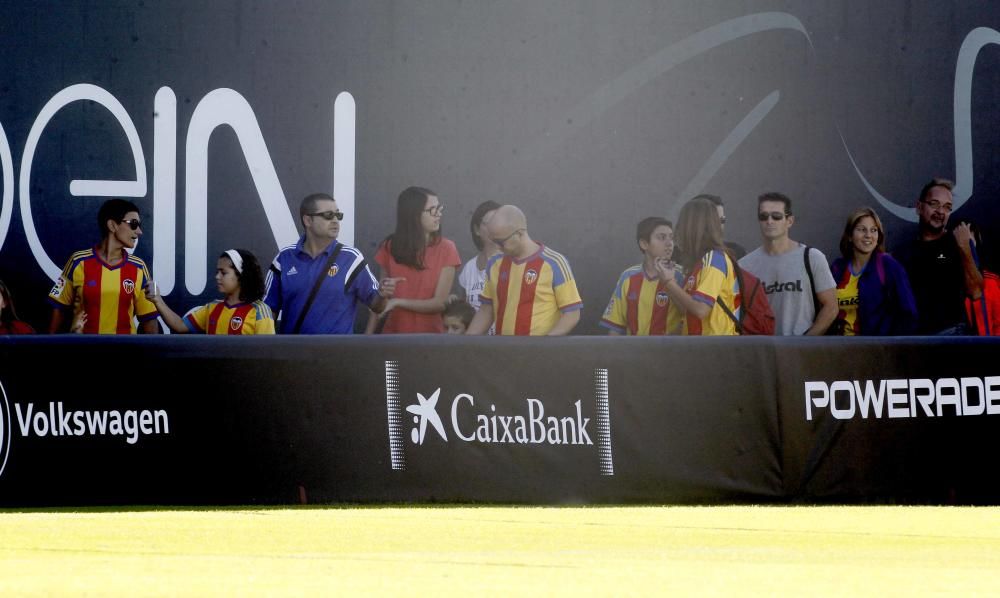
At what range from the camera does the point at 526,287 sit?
958cm

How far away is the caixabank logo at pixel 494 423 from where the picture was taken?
8.02 metres

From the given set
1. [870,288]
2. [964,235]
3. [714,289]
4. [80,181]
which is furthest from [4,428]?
[964,235]

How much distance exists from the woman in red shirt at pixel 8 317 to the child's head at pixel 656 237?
4595 millimetres

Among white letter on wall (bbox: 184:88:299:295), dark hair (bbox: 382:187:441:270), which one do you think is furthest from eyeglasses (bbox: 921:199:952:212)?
white letter on wall (bbox: 184:88:299:295)

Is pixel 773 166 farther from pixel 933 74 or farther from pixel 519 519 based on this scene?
pixel 519 519

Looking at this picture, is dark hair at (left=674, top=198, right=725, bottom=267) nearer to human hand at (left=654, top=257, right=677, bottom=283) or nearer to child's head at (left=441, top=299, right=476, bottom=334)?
human hand at (left=654, top=257, right=677, bottom=283)

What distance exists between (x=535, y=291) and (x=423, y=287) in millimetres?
1424


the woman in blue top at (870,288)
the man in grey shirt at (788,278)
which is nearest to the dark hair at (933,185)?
the woman in blue top at (870,288)

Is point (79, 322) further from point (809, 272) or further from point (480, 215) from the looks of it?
point (809, 272)

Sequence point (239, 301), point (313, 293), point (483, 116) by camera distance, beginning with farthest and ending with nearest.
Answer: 1. point (483, 116)
2. point (313, 293)
3. point (239, 301)

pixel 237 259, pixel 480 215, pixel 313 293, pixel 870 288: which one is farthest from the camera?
pixel 480 215

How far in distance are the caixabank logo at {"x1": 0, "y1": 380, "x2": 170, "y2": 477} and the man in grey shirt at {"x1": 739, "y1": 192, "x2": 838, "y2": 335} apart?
14.2 ft

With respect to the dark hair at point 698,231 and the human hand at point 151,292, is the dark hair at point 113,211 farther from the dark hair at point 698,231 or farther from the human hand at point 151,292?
the dark hair at point 698,231

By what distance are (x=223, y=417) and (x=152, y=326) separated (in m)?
3.23
